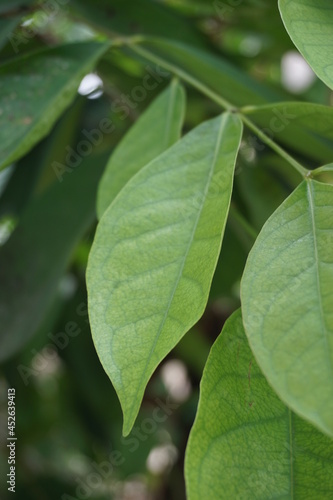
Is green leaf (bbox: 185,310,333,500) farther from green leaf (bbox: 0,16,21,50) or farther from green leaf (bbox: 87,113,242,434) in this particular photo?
green leaf (bbox: 0,16,21,50)

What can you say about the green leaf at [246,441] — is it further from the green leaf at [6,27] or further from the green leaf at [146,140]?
the green leaf at [6,27]

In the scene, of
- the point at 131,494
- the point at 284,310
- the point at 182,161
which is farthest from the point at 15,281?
the point at 131,494

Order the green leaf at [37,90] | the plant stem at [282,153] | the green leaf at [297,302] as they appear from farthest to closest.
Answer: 1. the green leaf at [37,90]
2. the plant stem at [282,153]
3. the green leaf at [297,302]

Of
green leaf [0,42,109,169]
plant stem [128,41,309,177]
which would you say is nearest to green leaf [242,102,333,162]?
plant stem [128,41,309,177]

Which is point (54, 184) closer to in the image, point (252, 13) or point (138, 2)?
point (138, 2)

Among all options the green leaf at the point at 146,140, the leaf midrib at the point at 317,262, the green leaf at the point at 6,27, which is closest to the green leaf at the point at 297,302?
the leaf midrib at the point at 317,262
